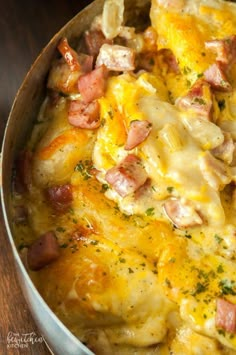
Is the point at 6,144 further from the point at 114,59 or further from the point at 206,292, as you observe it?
the point at 206,292

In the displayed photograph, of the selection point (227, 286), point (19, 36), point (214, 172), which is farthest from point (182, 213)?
point (19, 36)

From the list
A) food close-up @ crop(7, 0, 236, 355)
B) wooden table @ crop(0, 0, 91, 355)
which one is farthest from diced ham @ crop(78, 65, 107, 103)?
wooden table @ crop(0, 0, 91, 355)

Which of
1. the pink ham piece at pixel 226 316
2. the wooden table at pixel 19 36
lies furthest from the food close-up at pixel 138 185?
the wooden table at pixel 19 36

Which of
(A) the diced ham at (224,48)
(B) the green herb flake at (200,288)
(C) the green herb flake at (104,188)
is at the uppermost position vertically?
(A) the diced ham at (224,48)

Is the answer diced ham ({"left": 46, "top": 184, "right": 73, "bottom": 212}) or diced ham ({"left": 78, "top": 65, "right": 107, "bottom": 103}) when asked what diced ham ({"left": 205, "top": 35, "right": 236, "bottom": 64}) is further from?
diced ham ({"left": 46, "top": 184, "right": 73, "bottom": 212})

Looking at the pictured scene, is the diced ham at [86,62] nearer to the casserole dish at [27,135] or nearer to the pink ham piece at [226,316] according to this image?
the casserole dish at [27,135]

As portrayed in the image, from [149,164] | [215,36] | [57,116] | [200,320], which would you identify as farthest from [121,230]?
[215,36]
